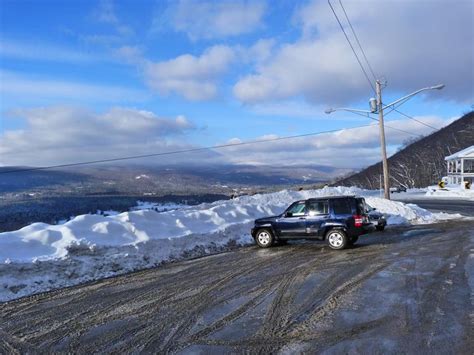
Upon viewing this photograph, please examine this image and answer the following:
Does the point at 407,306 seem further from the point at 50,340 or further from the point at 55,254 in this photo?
the point at 55,254

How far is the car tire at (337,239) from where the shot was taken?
13469 millimetres

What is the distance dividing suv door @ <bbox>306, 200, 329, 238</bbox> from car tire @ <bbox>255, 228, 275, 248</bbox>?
4.30 feet

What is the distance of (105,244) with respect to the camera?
11867 millimetres

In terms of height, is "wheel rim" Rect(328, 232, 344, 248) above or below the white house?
below

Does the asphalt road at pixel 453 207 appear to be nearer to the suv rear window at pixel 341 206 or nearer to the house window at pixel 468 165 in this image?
the suv rear window at pixel 341 206

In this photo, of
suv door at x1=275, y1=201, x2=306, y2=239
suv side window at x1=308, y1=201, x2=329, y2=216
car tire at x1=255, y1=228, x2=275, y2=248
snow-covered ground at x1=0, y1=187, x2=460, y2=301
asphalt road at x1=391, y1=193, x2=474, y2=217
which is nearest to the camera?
snow-covered ground at x1=0, y1=187, x2=460, y2=301

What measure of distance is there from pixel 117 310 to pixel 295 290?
10.6 ft

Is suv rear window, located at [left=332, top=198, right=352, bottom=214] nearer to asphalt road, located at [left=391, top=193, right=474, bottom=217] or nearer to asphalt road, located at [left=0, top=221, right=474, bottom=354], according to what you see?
asphalt road, located at [left=0, top=221, right=474, bottom=354]

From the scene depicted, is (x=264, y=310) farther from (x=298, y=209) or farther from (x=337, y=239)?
(x=298, y=209)

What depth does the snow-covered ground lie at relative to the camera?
31.9 feet

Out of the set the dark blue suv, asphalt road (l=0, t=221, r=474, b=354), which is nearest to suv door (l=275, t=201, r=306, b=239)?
the dark blue suv

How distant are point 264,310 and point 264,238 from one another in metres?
7.89

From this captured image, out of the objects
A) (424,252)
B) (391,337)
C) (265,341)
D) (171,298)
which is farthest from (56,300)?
(424,252)

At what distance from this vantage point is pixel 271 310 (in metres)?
6.98
